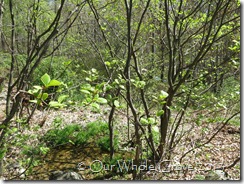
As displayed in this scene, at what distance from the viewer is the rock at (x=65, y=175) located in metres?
3.20


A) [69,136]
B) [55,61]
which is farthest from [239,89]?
[55,61]

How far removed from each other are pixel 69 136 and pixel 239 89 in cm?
347

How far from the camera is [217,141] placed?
479 cm

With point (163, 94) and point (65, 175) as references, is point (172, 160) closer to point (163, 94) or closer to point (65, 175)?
point (65, 175)

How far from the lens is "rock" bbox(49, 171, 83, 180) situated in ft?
10.5

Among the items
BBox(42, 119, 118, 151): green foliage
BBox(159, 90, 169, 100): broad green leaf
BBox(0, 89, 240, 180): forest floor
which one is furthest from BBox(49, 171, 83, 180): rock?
BBox(159, 90, 169, 100): broad green leaf

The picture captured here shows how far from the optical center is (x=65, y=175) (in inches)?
129

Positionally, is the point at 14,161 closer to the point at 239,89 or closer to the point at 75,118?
the point at 75,118

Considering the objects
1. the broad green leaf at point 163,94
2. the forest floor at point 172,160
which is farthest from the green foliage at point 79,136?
the broad green leaf at point 163,94

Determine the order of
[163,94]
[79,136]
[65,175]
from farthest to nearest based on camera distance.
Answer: [79,136]
[65,175]
[163,94]

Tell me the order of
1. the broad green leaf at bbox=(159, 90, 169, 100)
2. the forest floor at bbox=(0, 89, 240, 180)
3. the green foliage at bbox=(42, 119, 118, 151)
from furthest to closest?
the green foliage at bbox=(42, 119, 118, 151) → the forest floor at bbox=(0, 89, 240, 180) → the broad green leaf at bbox=(159, 90, 169, 100)

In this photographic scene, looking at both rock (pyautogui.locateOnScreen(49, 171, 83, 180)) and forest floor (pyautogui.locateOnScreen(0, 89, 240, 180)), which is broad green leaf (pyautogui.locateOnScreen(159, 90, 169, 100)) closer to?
forest floor (pyautogui.locateOnScreen(0, 89, 240, 180))

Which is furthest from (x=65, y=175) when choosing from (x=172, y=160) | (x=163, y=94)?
(x=163, y=94)

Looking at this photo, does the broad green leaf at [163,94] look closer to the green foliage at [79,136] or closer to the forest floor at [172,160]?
the forest floor at [172,160]
